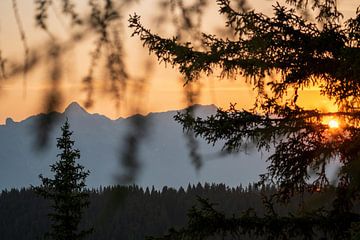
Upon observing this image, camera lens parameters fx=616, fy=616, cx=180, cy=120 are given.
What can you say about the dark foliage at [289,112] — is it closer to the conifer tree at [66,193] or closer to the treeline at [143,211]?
the conifer tree at [66,193]

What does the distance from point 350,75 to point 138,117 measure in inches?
257

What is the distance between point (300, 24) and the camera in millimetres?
7945

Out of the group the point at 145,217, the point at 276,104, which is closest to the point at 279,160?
the point at 276,104

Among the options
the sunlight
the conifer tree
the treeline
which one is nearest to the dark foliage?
the sunlight

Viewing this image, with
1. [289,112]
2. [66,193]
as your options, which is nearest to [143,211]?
[66,193]

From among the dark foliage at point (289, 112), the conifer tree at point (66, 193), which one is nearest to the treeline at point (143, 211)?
the conifer tree at point (66, 193)

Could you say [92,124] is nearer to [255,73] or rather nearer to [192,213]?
[255,73]

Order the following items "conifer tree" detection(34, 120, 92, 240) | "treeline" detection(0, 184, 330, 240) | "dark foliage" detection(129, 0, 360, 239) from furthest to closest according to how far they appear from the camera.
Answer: "treeline" detection(0, 184, 330, 240), "conifer tree" detection(34, 120, 92, 240), "dark foliage" detection(129, 0, 360, 239)

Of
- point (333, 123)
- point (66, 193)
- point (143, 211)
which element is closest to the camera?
point (333, 123)

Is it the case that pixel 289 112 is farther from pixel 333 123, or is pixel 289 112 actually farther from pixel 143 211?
pixel 143 211

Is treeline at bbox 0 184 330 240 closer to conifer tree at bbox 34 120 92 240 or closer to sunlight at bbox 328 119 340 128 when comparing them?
conifer tree at bbox 34 120 92 240

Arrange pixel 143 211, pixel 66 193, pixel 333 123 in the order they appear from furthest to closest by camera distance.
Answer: pixel 143 211 < pixel 66 193 < pixel 333 123

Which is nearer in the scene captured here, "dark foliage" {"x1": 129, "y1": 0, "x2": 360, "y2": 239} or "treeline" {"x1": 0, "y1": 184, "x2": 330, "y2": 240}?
"dark foliage" {"x1": 129, "y1": 0, "x2": 360, "y2": 239}

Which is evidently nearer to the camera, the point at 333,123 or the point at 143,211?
the point at 333,123
